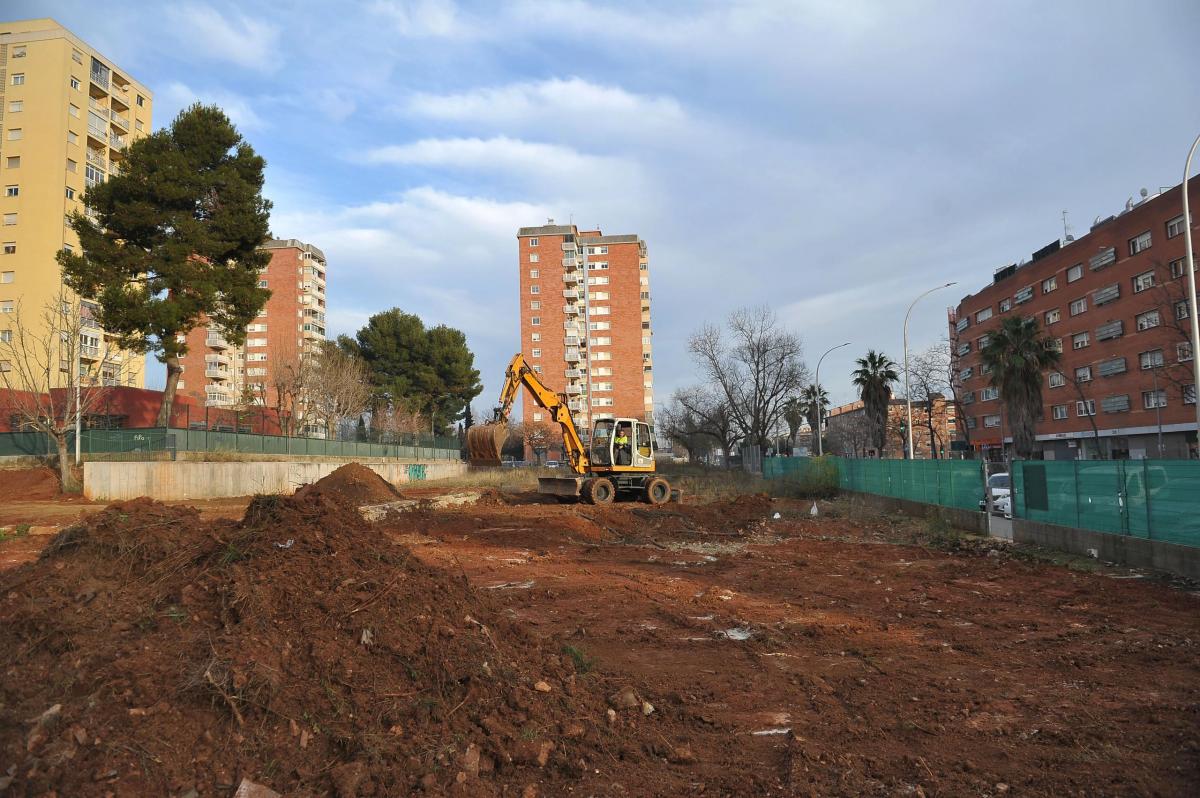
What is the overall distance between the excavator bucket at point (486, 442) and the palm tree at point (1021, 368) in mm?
33908

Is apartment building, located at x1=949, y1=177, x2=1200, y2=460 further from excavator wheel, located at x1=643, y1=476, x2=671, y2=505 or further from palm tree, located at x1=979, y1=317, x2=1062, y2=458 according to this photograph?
excavator wheel, located at x1=643, y1=476, x2=671, y2=505

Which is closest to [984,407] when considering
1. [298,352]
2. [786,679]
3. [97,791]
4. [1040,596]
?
[298,352]

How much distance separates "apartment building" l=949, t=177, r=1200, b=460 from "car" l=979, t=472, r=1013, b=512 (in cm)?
2667

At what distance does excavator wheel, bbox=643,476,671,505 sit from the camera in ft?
85.8

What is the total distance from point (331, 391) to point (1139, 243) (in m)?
53.6

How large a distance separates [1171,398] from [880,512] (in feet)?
108

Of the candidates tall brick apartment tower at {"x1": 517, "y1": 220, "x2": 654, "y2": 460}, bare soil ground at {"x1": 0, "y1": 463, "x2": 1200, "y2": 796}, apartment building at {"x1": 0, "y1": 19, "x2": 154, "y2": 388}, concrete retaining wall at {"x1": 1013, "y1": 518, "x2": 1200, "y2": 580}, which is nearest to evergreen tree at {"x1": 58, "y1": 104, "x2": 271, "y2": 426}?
apartment building at {"x1": 0, "y1": 19, "x2": 154, "y2": 388}

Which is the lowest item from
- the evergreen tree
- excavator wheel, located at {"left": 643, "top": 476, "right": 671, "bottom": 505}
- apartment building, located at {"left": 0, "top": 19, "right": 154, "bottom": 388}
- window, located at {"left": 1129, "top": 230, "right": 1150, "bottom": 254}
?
excavator wheel, located at {"left": 643, "top": 476, "right": 671, "bottom": 505}

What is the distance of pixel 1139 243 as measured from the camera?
155 ft

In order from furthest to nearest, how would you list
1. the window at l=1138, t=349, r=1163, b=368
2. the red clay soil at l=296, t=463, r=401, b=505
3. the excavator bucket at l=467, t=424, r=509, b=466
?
1. the window at l=1138, t=349, r=1163, b=368
2. the red clay soil at l=296, t=463, r=401, b=505
3. the excavator bucket at l=467, t=424, r=509, b=466

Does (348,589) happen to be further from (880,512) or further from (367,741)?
(880,512)

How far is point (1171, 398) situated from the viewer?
4356cm

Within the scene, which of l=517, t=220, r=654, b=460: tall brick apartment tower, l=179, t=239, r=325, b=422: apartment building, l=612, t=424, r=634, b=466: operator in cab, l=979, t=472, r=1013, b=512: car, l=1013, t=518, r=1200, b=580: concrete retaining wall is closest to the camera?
l=1013, t=518, r=1200, b=580: concrete retaining wall

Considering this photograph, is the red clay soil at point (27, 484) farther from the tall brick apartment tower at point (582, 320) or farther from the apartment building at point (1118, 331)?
the tall brick apartment tower at point (582, 320)
